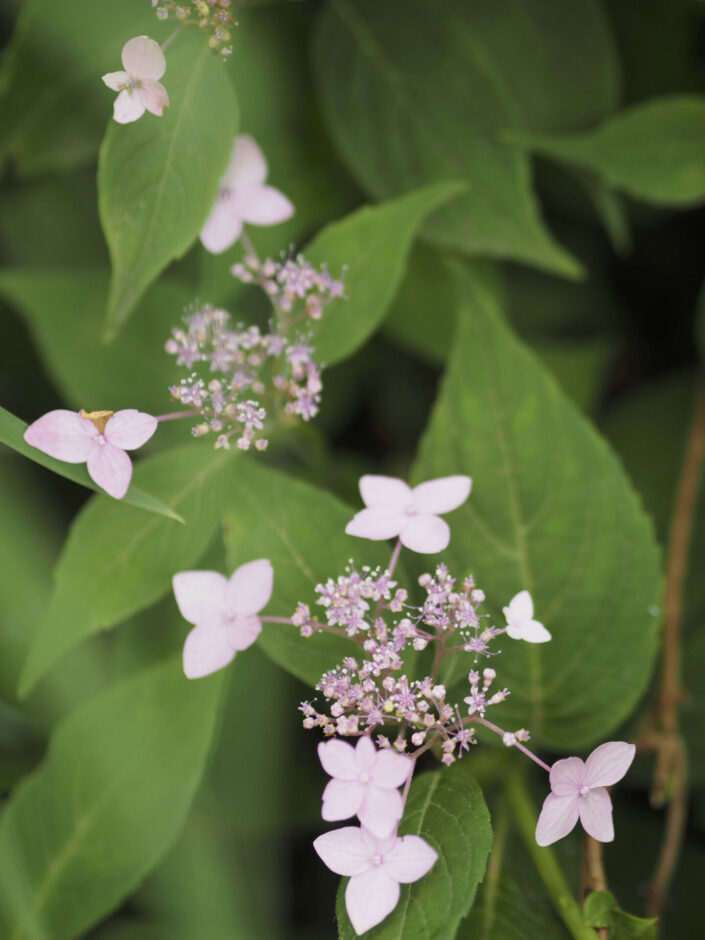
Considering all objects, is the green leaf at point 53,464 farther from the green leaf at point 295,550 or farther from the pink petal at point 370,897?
the pink petal at point 370,897

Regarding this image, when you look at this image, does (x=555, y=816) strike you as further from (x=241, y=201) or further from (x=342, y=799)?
(x=241, y=201)

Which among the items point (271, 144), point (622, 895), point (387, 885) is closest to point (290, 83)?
point (271, 144)

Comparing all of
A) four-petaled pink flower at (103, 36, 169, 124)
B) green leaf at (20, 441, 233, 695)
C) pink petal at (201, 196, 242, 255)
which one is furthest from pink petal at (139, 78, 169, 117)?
green leaf at (20, 441, 233, 695)

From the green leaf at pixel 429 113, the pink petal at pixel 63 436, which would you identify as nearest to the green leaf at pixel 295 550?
the pink petal at pixel 63 436

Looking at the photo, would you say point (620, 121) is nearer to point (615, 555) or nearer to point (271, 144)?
point (271, 144)

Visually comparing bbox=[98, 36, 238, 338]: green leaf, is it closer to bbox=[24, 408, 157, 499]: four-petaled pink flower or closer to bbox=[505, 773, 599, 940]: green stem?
bbox=[24, 408, 157, 499]: four-petaled pink flower

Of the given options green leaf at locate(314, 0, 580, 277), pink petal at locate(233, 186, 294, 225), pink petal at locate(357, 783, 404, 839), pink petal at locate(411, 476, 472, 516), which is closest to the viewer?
pink petal at locate(357, 783, 404, 839)
